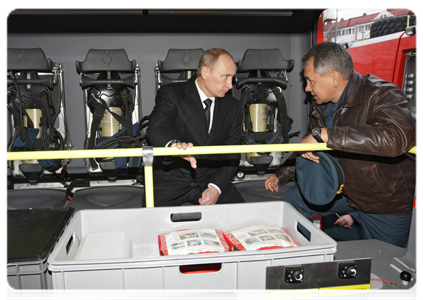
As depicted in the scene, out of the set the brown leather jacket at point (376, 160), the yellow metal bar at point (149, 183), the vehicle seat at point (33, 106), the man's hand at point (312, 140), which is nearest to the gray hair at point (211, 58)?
the brown leather jacket at point (376, 160)

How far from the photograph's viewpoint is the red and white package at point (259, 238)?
3.99 ft

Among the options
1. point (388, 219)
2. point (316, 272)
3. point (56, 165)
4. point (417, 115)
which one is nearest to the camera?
point (316, 272)

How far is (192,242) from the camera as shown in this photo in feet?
3.97

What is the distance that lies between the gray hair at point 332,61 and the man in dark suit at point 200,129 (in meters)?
0.69

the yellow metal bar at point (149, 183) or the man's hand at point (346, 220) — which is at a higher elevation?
the yellow metal bar at point (149, 183)

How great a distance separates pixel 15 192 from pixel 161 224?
3.32 metres

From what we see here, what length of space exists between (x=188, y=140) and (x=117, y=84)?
72.1 inches

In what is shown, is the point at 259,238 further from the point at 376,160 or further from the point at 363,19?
the point at 363,19

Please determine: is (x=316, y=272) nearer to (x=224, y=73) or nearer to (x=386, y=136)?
(x=386, y=136)

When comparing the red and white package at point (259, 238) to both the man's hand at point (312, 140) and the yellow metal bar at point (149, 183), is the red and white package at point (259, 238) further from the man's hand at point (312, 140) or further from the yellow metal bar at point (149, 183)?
the man's hand at point (312, 140)

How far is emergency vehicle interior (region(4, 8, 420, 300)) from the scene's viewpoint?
376 centimetres

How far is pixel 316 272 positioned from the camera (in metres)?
0.91

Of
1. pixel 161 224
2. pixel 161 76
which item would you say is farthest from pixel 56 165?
pixel 161 224

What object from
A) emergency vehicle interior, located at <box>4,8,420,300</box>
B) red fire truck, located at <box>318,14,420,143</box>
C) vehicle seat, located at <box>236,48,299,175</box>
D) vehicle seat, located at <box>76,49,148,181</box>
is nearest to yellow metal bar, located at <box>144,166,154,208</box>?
emergency vehicle interior, located at <box>4,8,420,300</box>
